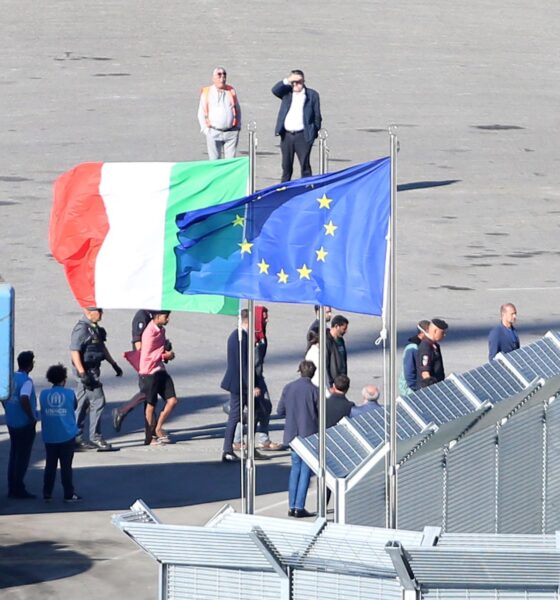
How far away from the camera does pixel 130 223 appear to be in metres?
11.7

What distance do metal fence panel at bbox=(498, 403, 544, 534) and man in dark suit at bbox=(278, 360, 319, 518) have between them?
244cm

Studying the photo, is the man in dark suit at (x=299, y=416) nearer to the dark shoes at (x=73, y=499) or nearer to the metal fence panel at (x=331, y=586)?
the dark shoes at (x=73, y=499)

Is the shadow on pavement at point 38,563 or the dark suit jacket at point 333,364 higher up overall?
the dark suit jacket at point 333,364

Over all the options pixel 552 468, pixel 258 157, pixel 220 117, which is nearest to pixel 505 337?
pixel 552 468

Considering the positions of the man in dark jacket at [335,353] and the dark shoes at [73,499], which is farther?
the man in dark jacket at [335,353]

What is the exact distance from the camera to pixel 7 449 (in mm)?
16484

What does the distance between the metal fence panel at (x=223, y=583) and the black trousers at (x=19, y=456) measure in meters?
7.01

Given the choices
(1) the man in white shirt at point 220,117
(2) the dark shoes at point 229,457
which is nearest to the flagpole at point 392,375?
(2) the dark shoes at point 229,457

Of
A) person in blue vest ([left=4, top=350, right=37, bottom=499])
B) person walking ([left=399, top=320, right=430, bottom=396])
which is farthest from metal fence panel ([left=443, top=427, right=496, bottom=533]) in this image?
person in blue vest ([left=4, top=350, right=37, bottom=499])

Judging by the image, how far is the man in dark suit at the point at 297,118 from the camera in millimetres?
25359

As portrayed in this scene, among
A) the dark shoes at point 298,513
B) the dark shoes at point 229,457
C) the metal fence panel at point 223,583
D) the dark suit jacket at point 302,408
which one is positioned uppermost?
the dark suit jacket at point 302,408

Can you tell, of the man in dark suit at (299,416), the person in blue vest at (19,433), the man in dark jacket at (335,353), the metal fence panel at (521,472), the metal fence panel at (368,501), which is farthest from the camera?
the man in dark jacket at (335,353)

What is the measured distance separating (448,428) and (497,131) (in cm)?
2234

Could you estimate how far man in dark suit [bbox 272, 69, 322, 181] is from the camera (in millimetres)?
25359
